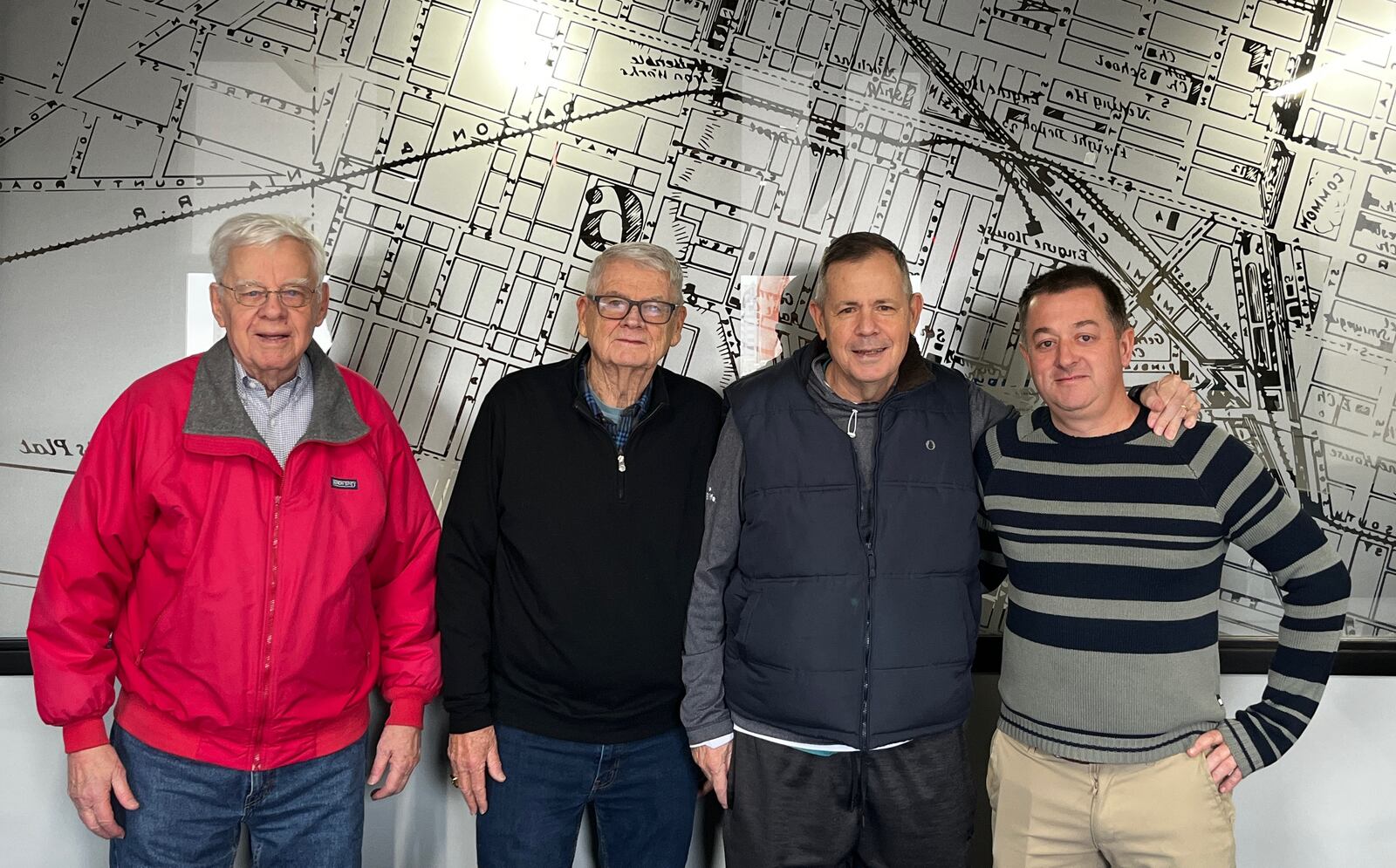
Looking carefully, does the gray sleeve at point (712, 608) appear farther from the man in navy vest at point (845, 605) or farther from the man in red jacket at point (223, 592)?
the man in red jacket at point (223, 592)

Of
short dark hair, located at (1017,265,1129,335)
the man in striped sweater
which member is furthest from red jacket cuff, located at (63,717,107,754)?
short dark hair, located at (1017,265,1129,335)

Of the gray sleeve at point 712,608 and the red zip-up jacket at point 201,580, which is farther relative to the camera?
the gray sleeve at point 712,608

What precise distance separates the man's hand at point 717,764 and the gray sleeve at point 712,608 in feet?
0.10

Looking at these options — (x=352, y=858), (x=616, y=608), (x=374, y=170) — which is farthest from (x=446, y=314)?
(x=352, y=858)

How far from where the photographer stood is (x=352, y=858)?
1.86 metres

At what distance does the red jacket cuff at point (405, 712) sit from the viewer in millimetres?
1912

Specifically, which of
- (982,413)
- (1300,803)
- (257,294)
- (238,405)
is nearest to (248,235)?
(257,294)

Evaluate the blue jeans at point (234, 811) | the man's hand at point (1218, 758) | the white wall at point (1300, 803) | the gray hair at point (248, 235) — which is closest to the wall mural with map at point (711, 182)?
the white wall at point (1300, 803)

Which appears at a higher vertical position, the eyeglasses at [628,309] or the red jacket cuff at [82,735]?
the eyeglasses at [628,309]

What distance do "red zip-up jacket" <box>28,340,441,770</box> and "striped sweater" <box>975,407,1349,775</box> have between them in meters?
1.36

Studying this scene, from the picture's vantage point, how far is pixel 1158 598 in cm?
171

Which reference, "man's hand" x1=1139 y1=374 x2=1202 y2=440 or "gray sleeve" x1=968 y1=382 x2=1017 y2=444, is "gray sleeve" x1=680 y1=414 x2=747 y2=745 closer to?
"gray sleeve" x1=968 y1=382 x2=1017 y2=444

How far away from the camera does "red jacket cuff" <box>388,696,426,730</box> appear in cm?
191

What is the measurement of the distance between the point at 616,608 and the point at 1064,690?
0.87 metres
